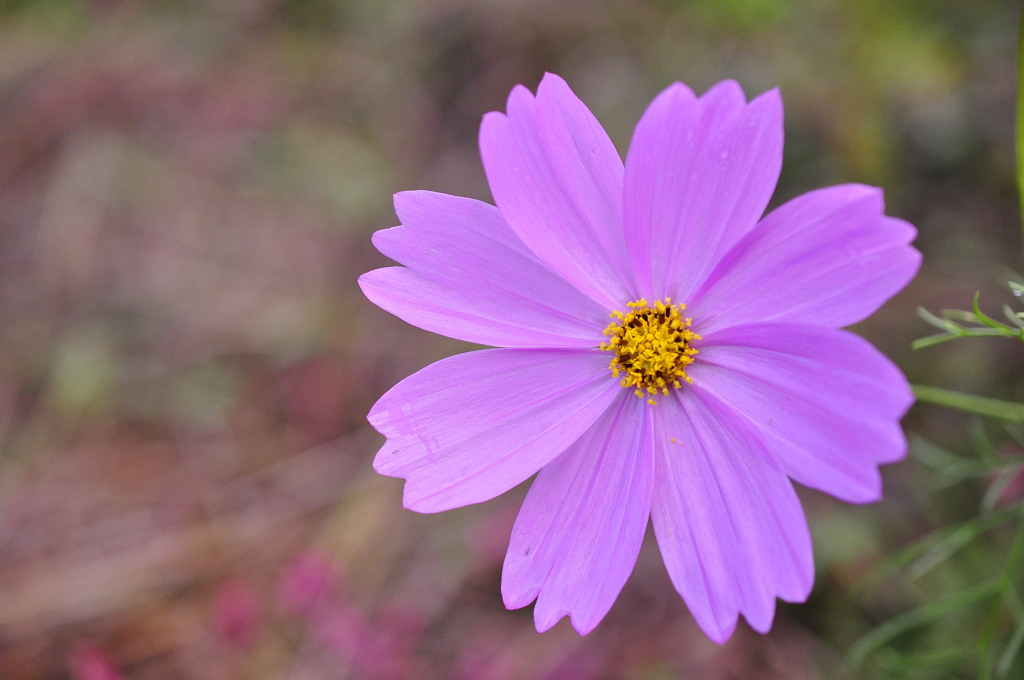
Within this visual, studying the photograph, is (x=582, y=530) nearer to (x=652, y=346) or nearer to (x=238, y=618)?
(x=652, y=346)

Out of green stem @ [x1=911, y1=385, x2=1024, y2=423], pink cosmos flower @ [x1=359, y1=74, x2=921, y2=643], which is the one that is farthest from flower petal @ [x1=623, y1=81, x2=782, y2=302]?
green stem @ [x1=911, y1=385, x2=1024, y2=423]

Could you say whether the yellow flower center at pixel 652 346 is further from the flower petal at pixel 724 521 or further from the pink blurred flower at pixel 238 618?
the pink blurred flower at pixel 238 618

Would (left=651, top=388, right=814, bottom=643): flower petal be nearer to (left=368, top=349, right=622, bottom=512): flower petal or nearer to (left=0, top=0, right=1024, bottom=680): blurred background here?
(left=368, top=349, right=622, bottom=512): flower petal

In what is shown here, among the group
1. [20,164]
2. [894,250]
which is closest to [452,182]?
[20,164]

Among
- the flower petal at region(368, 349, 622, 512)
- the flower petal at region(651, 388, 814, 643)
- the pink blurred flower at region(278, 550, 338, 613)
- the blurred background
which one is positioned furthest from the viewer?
the blurred background

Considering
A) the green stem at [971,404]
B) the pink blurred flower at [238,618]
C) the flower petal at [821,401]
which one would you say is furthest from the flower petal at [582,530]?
the pink blurred flower at [238,618]

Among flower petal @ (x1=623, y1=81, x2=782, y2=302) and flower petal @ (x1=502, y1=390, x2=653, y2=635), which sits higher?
flower petal @ (x1=623, y1=81, x2=782, y2=302)
